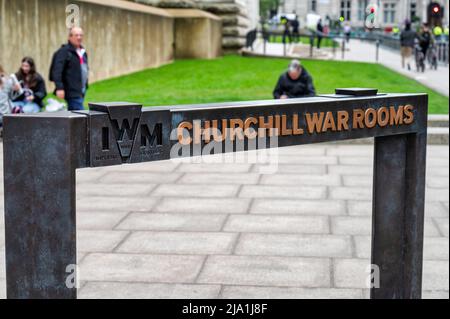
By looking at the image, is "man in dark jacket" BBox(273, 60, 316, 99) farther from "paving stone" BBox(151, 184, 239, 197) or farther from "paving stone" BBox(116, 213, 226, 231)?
"paving stone" BBox(116, 213, 226, 231)

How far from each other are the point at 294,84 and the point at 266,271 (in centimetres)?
635

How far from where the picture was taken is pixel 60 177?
1.85 meters

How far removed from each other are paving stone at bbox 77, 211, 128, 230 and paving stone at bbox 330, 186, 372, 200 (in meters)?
2.21

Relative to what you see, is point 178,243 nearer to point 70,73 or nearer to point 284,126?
point 284,126

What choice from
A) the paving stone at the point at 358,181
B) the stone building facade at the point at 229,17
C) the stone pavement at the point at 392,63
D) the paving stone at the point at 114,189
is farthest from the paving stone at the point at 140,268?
the stone building facade at the point at 229,17

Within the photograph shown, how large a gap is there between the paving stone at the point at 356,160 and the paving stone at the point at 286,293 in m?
5.33

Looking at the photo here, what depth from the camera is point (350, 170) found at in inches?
375

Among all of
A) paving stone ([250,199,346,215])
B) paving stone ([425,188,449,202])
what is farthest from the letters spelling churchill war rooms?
paving stone ([425,188,449,202])

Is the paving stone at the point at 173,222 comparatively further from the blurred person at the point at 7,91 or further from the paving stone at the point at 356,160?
the blurred person at the point at 7,91

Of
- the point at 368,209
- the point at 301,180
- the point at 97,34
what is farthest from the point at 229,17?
the point at 368,209

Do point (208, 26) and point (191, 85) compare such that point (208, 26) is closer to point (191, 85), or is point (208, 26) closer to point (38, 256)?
point (191, 85)

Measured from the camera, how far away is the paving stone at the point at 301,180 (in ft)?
28.2
